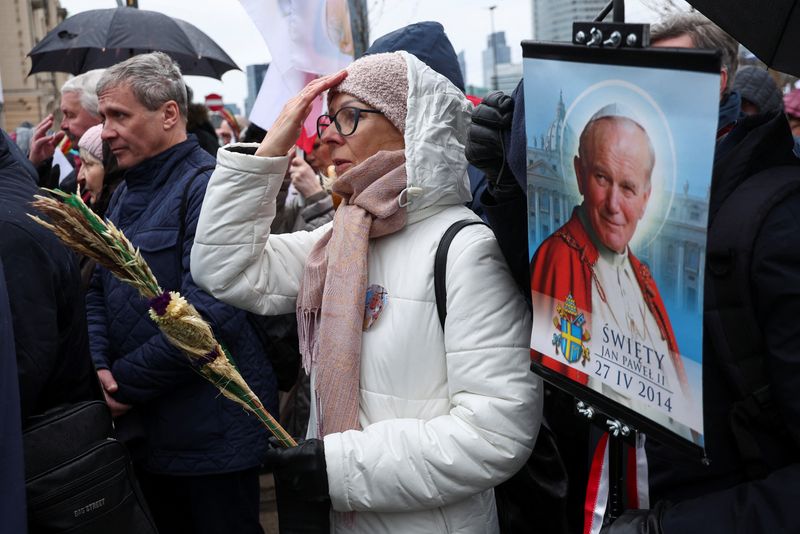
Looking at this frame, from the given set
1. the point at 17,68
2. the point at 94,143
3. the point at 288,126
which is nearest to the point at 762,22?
the point at 288,126

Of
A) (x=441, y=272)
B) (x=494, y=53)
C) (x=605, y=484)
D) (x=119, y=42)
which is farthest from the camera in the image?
(x=494, y=53)

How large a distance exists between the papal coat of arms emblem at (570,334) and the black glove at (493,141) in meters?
0.41

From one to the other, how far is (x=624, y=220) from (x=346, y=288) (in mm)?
909

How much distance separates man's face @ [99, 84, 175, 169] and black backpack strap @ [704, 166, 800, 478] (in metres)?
→ 2.52

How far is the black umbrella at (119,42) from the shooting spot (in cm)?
616

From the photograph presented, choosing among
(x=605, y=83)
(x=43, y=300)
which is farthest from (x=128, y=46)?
(x=605, y=83)

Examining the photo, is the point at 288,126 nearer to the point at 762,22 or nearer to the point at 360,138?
the point at 360,138

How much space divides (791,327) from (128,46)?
5390 mm

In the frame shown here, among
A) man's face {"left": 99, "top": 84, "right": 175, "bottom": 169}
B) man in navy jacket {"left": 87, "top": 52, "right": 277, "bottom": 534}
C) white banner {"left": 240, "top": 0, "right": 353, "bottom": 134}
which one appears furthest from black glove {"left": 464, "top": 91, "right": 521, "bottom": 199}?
white banner {"left": 240, "top": 0, "right": 353, "bottom": 134}

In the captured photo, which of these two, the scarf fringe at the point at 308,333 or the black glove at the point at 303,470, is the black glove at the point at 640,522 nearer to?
the black glove at the point at 303,470

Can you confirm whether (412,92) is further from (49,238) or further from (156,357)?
(156,357)

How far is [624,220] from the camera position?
1.52m

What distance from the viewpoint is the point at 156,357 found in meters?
3.20

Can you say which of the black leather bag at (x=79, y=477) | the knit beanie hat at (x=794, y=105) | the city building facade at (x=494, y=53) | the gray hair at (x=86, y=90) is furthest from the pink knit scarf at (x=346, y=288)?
the city building facade at (x=494, y=53)
